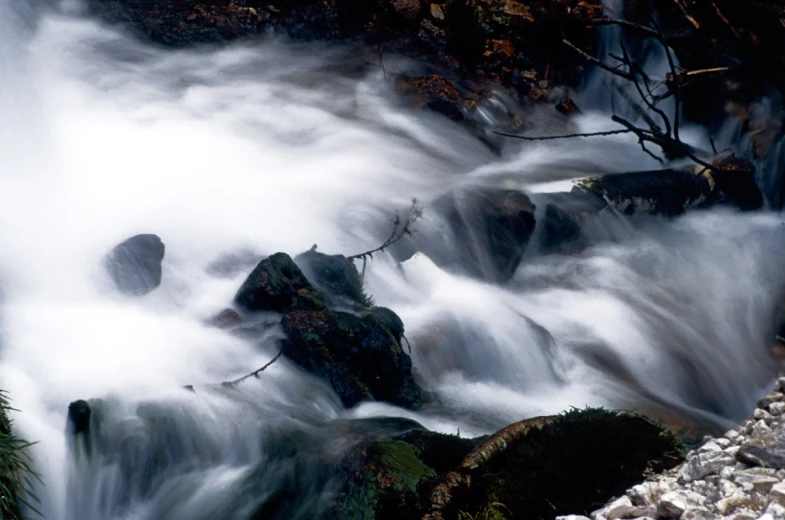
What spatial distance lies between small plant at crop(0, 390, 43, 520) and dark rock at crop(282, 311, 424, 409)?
1.90 meters

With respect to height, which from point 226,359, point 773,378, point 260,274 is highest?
point 260,274

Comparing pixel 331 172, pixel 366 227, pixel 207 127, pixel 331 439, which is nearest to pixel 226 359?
pixel 331 439

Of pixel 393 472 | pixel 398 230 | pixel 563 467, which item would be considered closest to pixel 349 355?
pixel 393 472

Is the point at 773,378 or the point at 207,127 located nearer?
the point at 773,378

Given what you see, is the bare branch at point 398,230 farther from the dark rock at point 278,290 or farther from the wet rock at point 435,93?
the wet rock at point 435,93

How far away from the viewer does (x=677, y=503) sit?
3.41 metres

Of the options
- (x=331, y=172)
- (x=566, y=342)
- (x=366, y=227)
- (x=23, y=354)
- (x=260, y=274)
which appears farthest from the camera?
(x=331, y=172)

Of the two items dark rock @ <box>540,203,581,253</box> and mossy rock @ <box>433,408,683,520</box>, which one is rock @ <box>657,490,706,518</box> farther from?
dark rock @ <box>540,203,581,253</box>

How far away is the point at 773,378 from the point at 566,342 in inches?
71.3

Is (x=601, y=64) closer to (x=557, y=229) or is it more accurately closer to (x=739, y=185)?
(x=557, y=229)

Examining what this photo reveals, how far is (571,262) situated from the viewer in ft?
27.4

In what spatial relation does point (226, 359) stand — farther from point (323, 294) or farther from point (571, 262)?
point (571, 262)

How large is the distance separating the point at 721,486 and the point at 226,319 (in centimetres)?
387

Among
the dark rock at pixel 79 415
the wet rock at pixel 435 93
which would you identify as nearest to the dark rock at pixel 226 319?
the dark rock at pixel 79 415
